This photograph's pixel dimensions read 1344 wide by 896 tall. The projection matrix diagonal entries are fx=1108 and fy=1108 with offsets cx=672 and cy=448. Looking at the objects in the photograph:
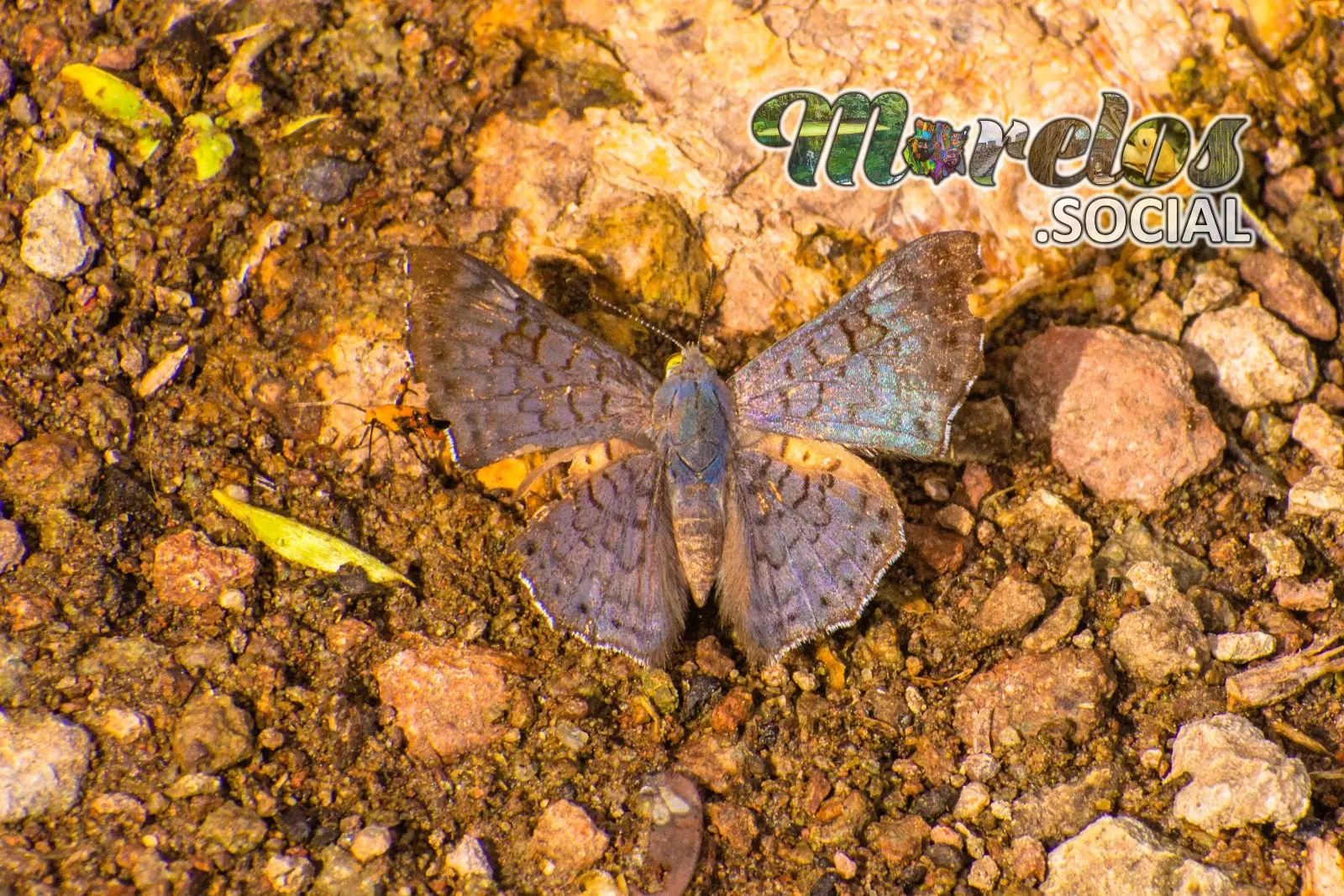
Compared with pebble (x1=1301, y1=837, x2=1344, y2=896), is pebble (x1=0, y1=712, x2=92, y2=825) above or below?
below

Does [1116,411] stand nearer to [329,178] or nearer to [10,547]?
[329,178]

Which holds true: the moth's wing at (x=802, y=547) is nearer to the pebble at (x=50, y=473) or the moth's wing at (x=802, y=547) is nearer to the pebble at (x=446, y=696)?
the pebble at (x=446, y=696)

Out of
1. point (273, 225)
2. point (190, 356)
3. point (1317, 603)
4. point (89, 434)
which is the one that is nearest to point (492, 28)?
point (273, 225)

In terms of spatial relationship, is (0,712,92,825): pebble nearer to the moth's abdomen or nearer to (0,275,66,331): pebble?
(0,275,66,331): pebble

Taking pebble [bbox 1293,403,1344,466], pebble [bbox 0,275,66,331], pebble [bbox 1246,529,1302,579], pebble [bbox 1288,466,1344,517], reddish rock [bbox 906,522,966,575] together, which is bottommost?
pebble [bbox 0,275,66,331]

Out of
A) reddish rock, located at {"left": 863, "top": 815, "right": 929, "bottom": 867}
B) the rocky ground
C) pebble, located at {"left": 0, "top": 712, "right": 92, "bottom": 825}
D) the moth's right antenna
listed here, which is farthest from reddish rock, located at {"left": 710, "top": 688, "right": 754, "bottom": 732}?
pebble, located at {"left": 0, "top": 712, "right": 92, "bottom": 825}

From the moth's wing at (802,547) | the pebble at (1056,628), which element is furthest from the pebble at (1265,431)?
the moth's wing at (802,547)

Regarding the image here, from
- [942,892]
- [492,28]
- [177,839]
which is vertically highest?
[492,28]

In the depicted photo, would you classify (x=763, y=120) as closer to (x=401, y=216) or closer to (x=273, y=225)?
(x=401, y=216)
